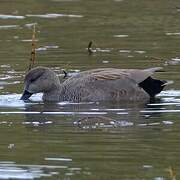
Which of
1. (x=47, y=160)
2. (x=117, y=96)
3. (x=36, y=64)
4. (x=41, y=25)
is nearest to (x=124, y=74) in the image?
(x=117, y=96)

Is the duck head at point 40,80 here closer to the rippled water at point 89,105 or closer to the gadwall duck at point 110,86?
the gadwall duck at point 110,86

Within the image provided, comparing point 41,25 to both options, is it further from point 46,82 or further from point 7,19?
point 46,82

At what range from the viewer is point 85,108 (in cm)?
1466

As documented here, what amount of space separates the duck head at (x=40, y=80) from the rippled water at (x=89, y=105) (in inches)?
7.4

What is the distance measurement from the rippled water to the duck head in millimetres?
189

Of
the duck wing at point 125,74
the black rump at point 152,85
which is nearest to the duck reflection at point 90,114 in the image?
the black rump at point 152,85

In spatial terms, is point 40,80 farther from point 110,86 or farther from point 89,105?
point 89,105

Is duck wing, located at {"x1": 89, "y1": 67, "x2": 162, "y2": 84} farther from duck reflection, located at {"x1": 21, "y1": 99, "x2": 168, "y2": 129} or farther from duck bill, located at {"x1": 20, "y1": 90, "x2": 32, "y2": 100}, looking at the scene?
duck bill, located at {"x1": 20, "y1": 90, "x2": 32, "y2": 100}

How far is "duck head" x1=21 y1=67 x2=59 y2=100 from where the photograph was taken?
15789 mm

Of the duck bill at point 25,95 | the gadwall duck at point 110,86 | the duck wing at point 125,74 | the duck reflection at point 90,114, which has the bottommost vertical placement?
the duck reflection at point 90,114

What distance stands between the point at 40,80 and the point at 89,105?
126 centimetres

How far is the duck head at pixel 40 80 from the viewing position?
15789mm

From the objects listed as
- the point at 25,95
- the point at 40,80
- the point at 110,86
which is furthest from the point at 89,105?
the point at 40,80

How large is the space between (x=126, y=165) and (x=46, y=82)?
5815mm
